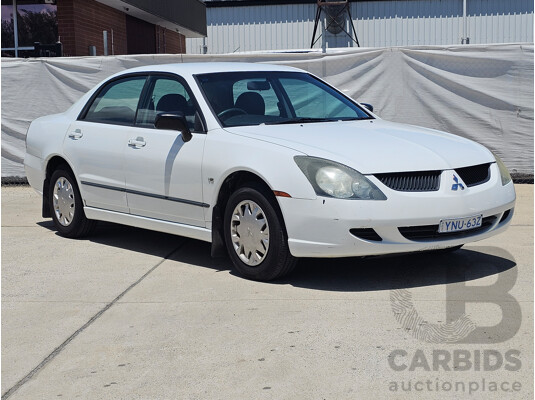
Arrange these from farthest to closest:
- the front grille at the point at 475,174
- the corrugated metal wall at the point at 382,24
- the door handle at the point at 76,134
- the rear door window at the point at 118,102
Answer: the corrugated metal wall at the point at 382,24
the door handle at the point at 76,134
the rear door window at the point at 118,102
the front grille at the point at 475,174

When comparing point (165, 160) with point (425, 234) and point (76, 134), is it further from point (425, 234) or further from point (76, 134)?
point (425, 234)

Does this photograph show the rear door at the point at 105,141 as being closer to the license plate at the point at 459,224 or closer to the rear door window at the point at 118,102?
the rear door window at the point at 118,102

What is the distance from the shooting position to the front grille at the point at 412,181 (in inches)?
241

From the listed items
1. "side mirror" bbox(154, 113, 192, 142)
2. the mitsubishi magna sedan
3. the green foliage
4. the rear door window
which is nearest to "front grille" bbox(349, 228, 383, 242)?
the mitsubishi magna sedan

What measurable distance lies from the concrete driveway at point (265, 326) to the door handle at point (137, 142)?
947mm

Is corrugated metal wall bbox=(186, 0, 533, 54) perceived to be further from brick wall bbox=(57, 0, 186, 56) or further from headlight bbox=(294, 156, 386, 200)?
headlight bbox=(294, 156, 386, 200)

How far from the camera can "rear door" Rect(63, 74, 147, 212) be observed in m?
7.74

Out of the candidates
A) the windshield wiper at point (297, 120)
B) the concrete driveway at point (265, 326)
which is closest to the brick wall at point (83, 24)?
the concrete driveway at point (265, 326)

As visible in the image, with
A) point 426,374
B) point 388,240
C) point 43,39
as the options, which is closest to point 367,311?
point 388,240

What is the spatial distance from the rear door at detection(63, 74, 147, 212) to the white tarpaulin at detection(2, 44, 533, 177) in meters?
3.91

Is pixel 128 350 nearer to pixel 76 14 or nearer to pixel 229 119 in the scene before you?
pixel 229 119

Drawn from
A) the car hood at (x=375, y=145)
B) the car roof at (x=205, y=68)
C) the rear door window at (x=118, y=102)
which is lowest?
the car hood at (x=375, y=145)

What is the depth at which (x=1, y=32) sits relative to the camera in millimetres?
18719

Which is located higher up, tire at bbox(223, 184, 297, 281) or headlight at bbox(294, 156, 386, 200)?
headlight at bbox(294, 156, 386, 200)
